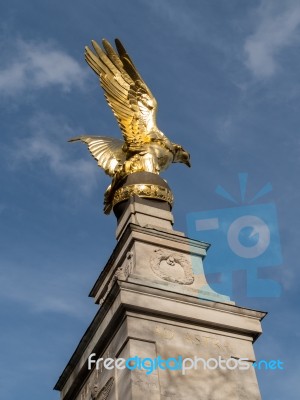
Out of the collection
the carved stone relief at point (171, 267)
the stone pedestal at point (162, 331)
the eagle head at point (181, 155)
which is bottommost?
the stone pedestal at point (162, 331)

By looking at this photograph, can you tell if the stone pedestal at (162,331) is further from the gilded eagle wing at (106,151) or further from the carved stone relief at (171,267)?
the gilded eagle wing at (106,151)

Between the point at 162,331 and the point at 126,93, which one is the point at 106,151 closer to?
the point at 126,93

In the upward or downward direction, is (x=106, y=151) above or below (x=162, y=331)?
above

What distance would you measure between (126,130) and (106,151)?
1.34 meters

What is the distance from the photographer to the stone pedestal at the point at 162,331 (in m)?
16.1

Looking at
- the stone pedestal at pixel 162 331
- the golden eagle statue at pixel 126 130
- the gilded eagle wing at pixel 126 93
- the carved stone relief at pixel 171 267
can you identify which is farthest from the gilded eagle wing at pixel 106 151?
the carved stone relief at pixel 171 267

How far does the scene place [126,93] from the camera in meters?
24.7

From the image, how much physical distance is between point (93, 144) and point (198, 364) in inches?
416

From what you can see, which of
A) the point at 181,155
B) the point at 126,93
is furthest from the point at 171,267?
the point at 126,93

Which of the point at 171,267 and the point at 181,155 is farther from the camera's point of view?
the point at 181,155

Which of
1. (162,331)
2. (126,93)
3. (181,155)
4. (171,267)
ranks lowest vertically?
(162,331)

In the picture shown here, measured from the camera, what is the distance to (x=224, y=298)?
18.4 metres

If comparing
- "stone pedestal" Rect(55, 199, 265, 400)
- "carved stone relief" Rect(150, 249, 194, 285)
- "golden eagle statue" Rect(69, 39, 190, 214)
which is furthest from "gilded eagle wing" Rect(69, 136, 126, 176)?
"carved stone relief" Rect(150, 249, 194, 285)

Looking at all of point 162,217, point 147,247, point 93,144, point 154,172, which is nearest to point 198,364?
point 147,247
